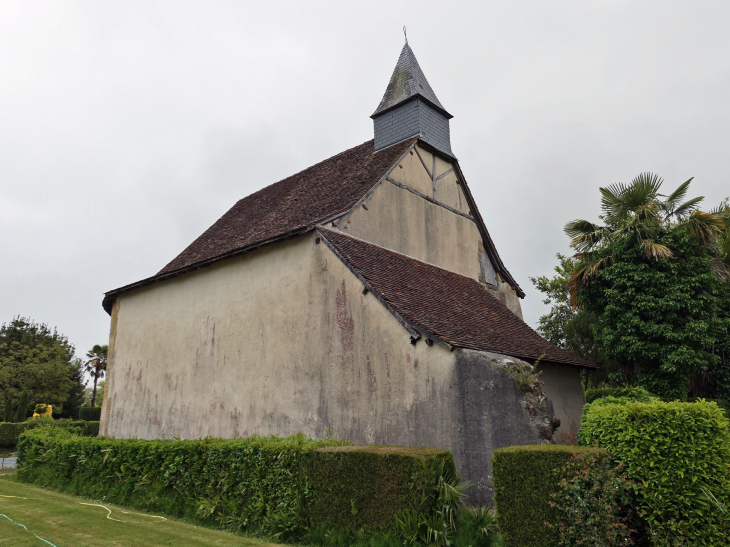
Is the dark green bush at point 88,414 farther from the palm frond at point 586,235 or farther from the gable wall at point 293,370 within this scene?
the palm frond at point 586,235

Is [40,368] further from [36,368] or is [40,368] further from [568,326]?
[568,326]

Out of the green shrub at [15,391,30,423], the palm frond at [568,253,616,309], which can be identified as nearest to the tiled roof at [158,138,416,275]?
the palm frond at [568,253,616,309]

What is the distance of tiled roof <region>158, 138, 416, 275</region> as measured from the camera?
45.4ft

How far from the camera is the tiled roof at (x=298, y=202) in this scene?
545 inches

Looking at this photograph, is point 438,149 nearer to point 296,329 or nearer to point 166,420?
point 296,329

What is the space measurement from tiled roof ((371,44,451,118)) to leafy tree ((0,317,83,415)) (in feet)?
130

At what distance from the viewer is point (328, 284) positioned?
11031 mm

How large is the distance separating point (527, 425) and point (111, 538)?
6.30 m

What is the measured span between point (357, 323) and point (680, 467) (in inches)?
239

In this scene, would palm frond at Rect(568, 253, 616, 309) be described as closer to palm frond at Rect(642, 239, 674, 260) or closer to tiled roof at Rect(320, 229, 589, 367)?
palm frond at Rect(642, 239, 674, 260)

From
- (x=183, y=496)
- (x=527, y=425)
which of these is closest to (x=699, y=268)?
(x=527, y=425)

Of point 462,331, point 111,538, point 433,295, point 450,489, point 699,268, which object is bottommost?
point 111,538

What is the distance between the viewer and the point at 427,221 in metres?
15.1

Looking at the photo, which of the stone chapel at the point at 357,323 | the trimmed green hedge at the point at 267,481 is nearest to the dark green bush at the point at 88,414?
the stone chapel at the point at 357,323
